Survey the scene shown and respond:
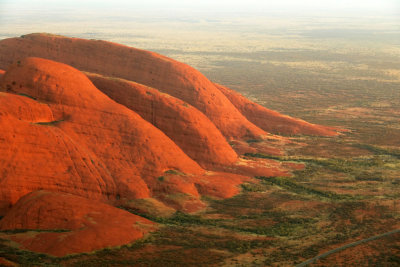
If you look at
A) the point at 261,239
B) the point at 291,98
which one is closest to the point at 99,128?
the point at 261,239

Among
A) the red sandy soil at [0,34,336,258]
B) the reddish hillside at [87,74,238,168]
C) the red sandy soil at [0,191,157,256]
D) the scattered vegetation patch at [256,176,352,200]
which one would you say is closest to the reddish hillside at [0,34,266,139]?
the red sandy soil at [0,34,336,258]

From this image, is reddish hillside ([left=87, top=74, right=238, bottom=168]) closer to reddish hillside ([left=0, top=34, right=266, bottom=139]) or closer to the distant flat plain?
the distant flat plain

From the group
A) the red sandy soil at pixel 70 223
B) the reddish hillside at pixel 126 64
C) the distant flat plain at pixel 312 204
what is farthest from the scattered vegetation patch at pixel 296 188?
the red sandy soil at pixel 70 223

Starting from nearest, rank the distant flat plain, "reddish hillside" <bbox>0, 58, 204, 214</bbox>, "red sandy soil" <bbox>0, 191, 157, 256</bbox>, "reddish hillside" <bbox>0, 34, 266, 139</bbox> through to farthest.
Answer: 1. "red sandy soil" <bbox>0, 191, 157, 256</bbox>
2. the distant flat plain
3. "reddish hillside" <bbox>0, 58, 204, 214</bbox>
4. "reddish hillside" <bbox>0, 34, 266, 139</bbox>

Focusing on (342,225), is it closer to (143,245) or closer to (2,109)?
(143,245)

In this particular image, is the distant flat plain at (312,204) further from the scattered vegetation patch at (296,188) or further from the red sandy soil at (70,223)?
the red sandy soil at (70,223)
